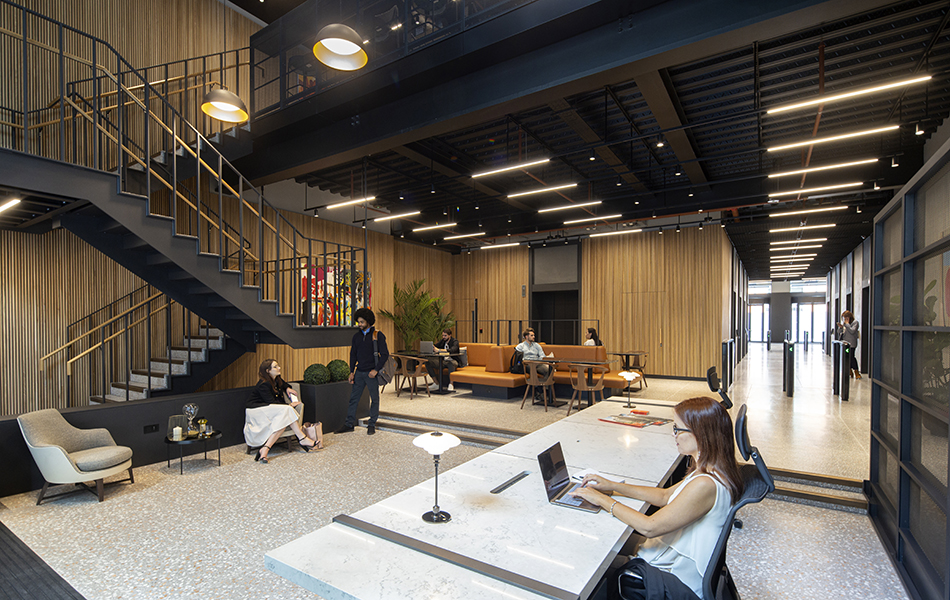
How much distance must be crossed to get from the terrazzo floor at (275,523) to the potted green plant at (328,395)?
1.43 feet

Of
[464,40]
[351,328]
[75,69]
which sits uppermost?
[75,69]

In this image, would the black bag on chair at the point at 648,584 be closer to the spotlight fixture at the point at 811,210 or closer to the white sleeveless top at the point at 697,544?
the white sleeveless top at the point at 697,544

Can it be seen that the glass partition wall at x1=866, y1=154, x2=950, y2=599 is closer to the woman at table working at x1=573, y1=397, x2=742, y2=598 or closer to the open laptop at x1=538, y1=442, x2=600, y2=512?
the woman at table working at x1=573, y1=397, x2=742, y2=598

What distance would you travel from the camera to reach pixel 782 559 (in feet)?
9.84

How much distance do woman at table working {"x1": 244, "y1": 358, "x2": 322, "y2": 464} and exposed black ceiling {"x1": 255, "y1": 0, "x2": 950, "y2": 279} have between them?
3586 mm

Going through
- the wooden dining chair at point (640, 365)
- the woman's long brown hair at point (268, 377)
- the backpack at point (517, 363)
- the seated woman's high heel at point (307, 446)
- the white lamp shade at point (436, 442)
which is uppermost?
the white lamp shade at point (436, 442)

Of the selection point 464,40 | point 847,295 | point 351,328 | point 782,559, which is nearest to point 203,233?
point 351,328

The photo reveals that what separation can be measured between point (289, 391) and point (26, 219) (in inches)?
150

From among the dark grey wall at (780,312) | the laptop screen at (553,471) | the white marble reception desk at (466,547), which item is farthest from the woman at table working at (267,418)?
the dark grey wall at (780,312)

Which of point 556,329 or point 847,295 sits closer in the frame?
point 556,329

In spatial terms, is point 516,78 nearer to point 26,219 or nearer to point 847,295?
point 26,219

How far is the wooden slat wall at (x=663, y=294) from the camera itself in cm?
1144

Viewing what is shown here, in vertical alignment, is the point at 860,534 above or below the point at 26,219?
below

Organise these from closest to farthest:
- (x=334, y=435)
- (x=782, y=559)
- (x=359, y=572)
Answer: (x=359, y=572) < (x=782, y=559) < (x=334, y=435)
